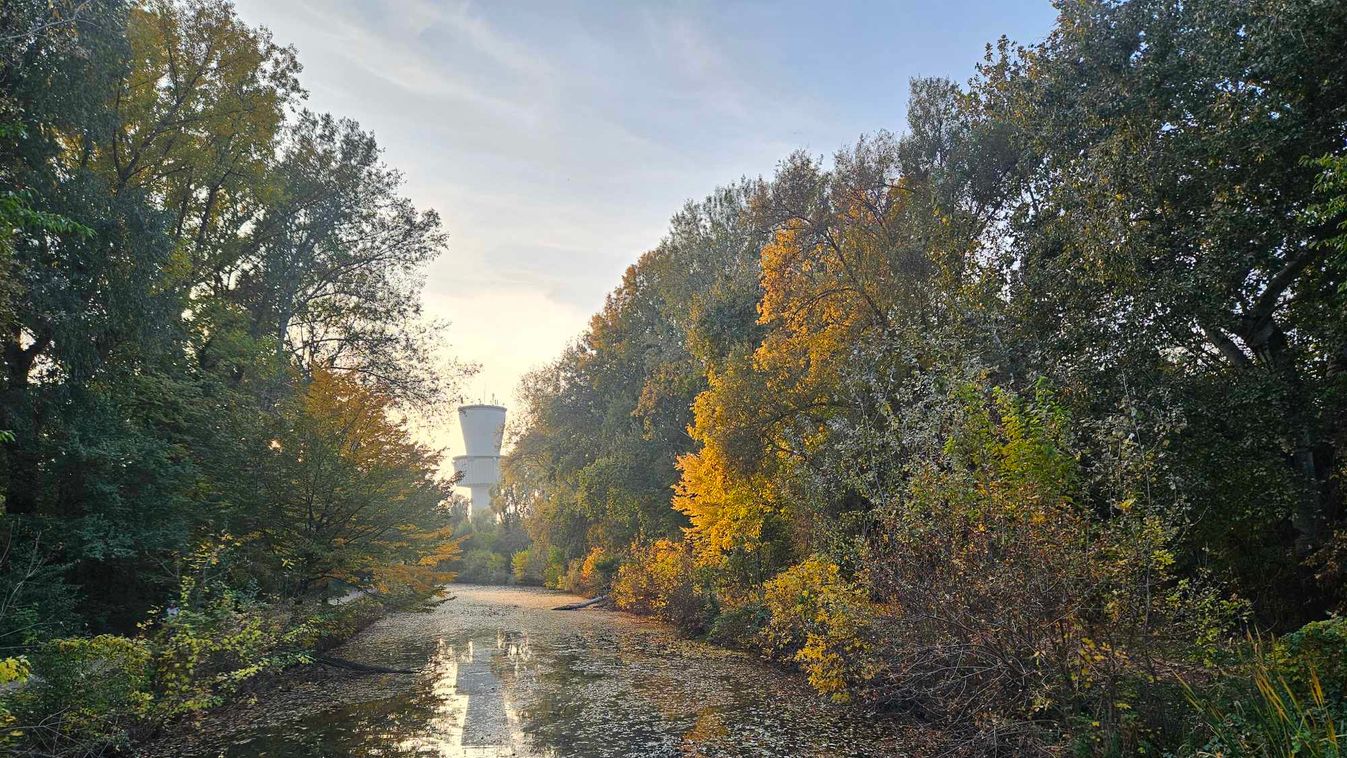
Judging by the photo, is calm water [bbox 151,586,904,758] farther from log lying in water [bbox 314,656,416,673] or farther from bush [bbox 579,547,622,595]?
bush [bbox 579,547,622,595]

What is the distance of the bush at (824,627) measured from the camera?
8.09 metres

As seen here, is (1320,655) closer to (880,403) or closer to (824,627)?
(880,403)

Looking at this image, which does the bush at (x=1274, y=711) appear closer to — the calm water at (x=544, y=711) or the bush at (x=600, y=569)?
the calm water at (x=544, y=711)

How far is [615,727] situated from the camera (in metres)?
8.90

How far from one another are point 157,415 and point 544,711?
8.76 metres

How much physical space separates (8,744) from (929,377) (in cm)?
892

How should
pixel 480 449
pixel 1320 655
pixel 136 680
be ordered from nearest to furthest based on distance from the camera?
pixel 1320 655
pixel 136 680
pixel 480 449

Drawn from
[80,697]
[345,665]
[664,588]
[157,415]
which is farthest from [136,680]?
[664,588]

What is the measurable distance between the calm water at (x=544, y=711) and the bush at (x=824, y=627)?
1.41 ft

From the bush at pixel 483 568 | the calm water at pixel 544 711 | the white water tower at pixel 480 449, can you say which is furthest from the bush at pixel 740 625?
the white water tower at pixel 480 449

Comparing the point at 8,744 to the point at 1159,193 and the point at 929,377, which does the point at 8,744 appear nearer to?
the point at 929,377

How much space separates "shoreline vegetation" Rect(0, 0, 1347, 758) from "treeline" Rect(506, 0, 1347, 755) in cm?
5

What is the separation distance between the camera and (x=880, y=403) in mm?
7703

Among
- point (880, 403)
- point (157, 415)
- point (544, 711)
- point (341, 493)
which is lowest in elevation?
point (544, 711)
